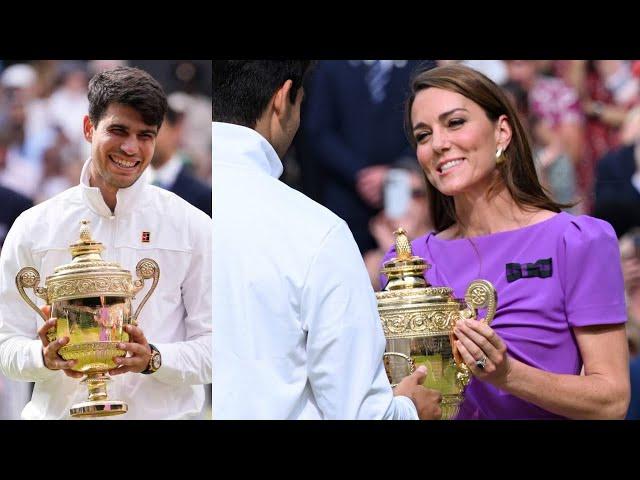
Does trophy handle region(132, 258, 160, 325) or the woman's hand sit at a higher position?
trophy handle region(132, 258, 160, 325)

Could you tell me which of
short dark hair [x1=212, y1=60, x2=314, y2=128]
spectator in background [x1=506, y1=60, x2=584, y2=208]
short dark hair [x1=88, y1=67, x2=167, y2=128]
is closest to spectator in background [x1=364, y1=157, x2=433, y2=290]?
spectator in background [x1=506, y1=60, x2=584, y2=208]

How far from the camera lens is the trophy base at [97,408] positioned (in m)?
3.05

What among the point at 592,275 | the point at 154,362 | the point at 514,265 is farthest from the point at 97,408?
the point at 592,275

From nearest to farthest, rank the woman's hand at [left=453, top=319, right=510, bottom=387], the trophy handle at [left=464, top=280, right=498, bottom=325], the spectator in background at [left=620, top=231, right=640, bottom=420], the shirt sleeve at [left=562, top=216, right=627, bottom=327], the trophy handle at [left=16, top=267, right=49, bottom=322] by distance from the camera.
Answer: the woman's hand at [left=453, top=319, right=510, bottom=387], the trophy handle at [left=464, top=280, right=498, bottom=325], the shirt sleeve at [left=562, top=216, right=627, bottom=327], the trophy handle at [left=16, top=267, right=49, bottom=322], the spectator in background at [left=620, top=231, right=640, bottom=420]

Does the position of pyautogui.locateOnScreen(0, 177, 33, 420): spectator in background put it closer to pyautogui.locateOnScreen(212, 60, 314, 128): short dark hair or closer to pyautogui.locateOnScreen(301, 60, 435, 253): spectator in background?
pyautogui.locateOnScreen(212, 60, 314, 128): short dark hair

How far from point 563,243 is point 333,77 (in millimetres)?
942

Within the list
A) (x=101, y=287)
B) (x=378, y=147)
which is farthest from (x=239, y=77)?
(x=378, y=147)

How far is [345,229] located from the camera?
2449 mm

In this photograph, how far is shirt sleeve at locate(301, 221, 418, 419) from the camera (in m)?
2.37

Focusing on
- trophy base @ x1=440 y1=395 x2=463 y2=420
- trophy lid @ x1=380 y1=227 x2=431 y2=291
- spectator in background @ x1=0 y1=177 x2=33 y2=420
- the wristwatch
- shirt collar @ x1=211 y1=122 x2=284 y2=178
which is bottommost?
trophy base @ x1=440 y1=395 x2=463 y2=420

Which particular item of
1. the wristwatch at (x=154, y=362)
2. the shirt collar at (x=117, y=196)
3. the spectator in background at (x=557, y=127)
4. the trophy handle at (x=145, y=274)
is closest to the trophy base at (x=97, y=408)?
the wristwatch at (x=154, y=362)

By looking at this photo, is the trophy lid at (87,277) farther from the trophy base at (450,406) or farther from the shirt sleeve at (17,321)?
the trophy base at (450,406)

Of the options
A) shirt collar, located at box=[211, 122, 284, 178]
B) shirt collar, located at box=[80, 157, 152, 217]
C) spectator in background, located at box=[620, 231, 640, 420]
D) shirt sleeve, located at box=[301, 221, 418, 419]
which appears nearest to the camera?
shirt sleeve, located at box=[301, 221, 418, 419]

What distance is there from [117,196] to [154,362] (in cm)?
48
